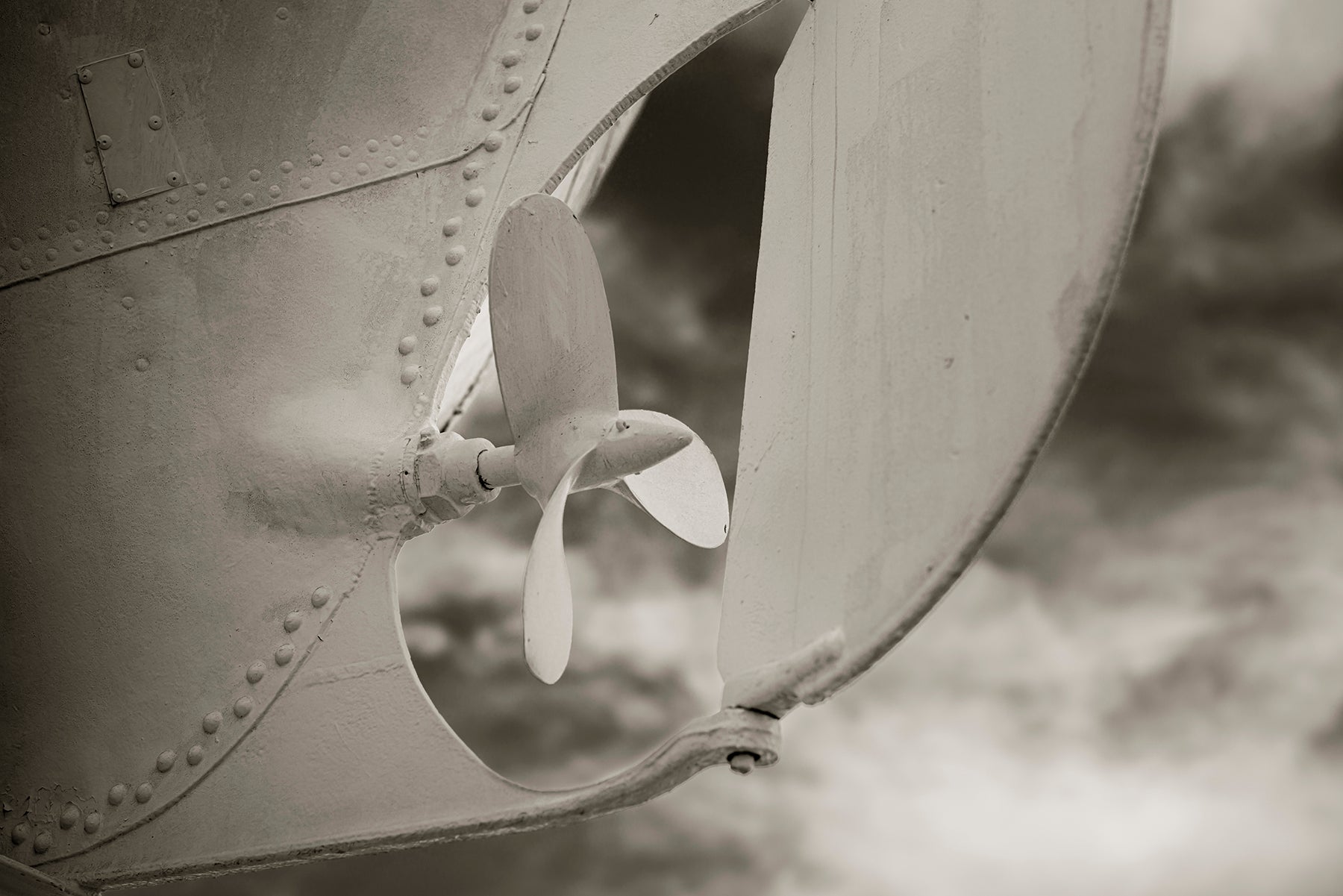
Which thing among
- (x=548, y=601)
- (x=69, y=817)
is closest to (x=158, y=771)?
(x=69, y=817)

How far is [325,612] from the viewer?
4117 millimetres

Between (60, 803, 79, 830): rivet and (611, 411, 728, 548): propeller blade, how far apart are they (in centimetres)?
178

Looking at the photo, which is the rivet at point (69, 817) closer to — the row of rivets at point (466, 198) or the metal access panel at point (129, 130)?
the row of rivets at point (466, 198)

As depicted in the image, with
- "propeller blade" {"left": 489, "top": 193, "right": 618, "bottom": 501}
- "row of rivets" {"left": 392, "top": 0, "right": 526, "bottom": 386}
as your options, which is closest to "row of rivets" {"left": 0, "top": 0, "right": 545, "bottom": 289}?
"row of rivets" {"left": 392, "top": 0, "right": 526, "bottom": 386}

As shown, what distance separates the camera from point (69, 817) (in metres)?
4.05

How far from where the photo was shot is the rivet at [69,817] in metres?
4.04

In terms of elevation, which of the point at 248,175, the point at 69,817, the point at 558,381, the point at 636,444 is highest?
the point at 248,175

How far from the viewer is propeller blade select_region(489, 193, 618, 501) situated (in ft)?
12.0

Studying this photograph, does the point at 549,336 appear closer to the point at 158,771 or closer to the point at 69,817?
the point at 158,771

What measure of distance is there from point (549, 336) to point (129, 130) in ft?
5.76

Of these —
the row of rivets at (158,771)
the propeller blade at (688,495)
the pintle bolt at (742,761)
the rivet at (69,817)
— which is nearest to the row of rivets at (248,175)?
the propeller blade at (688,495)

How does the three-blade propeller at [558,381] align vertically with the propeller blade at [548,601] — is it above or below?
above

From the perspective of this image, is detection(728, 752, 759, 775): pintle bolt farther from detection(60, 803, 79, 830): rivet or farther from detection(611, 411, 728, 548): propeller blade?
detection(60, 803, 79, 830): rivet

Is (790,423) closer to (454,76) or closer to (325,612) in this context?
(325,612)
